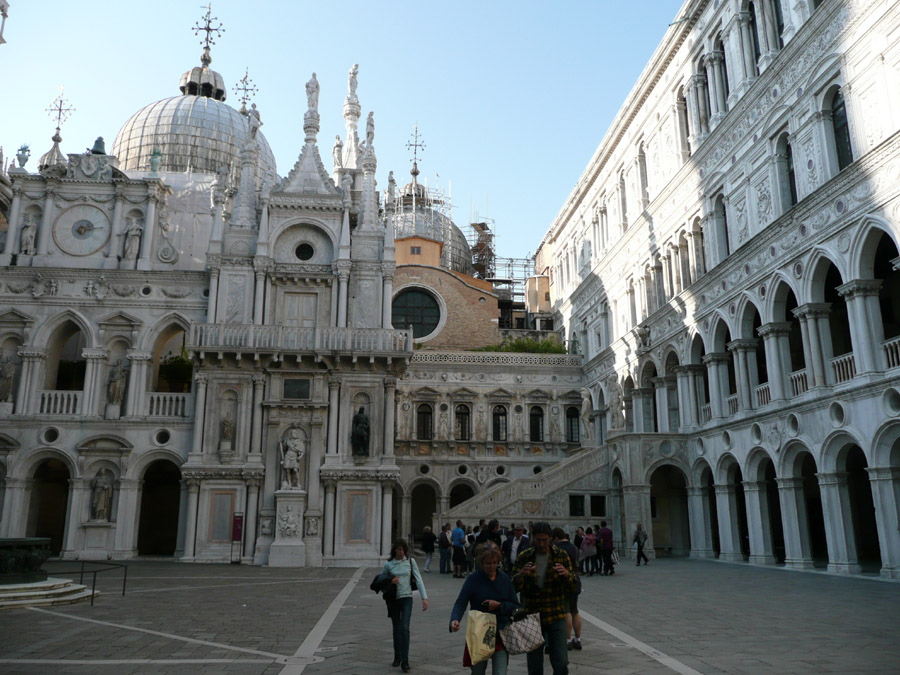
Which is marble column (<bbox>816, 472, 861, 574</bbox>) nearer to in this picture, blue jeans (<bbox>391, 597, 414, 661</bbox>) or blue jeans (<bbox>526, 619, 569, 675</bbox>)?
blue jeans (<bbox>391, 597, 414, 661</bbox>)

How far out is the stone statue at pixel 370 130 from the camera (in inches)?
1157

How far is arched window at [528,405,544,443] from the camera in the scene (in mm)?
39188

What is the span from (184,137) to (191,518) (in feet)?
87.2

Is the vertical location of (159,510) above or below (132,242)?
below

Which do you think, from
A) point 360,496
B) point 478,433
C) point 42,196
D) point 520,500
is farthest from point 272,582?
point 478,433

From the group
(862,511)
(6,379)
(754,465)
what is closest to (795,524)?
(754,465)

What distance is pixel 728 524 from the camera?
81.0ft

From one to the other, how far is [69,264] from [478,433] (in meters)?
20.1

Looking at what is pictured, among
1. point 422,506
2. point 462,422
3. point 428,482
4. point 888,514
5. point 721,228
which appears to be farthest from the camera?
point 422,506

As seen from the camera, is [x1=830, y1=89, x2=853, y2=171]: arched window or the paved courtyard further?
[x1=830, y1=89, x2=853, y2=171]: arched window

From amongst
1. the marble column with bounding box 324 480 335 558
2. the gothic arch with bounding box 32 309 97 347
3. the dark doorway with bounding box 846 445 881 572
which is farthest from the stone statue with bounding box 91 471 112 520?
the dark doorway with bounding box 846 445 881 572

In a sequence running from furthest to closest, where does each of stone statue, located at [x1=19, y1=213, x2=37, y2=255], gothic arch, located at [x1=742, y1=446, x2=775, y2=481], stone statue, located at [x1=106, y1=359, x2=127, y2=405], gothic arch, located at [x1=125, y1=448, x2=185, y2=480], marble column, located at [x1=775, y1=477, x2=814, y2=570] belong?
stone statue, located at [x1=19, y1=213, x2=37, y2=255] → stone statue, located at [x1=106, y1=359, x2=127, y2=405] → gothic arch, located at [x1=125, y1=448, x2=185, y2=480] → gothic arch, located at [x1=742, y1=446, x2=775, y2=481] → marble column, located at [x1=775, y1=477, x2=814, y2=570]

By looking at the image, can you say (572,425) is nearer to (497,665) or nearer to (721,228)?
(721,228)

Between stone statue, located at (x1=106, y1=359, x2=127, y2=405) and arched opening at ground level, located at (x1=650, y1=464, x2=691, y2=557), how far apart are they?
64.7ft
